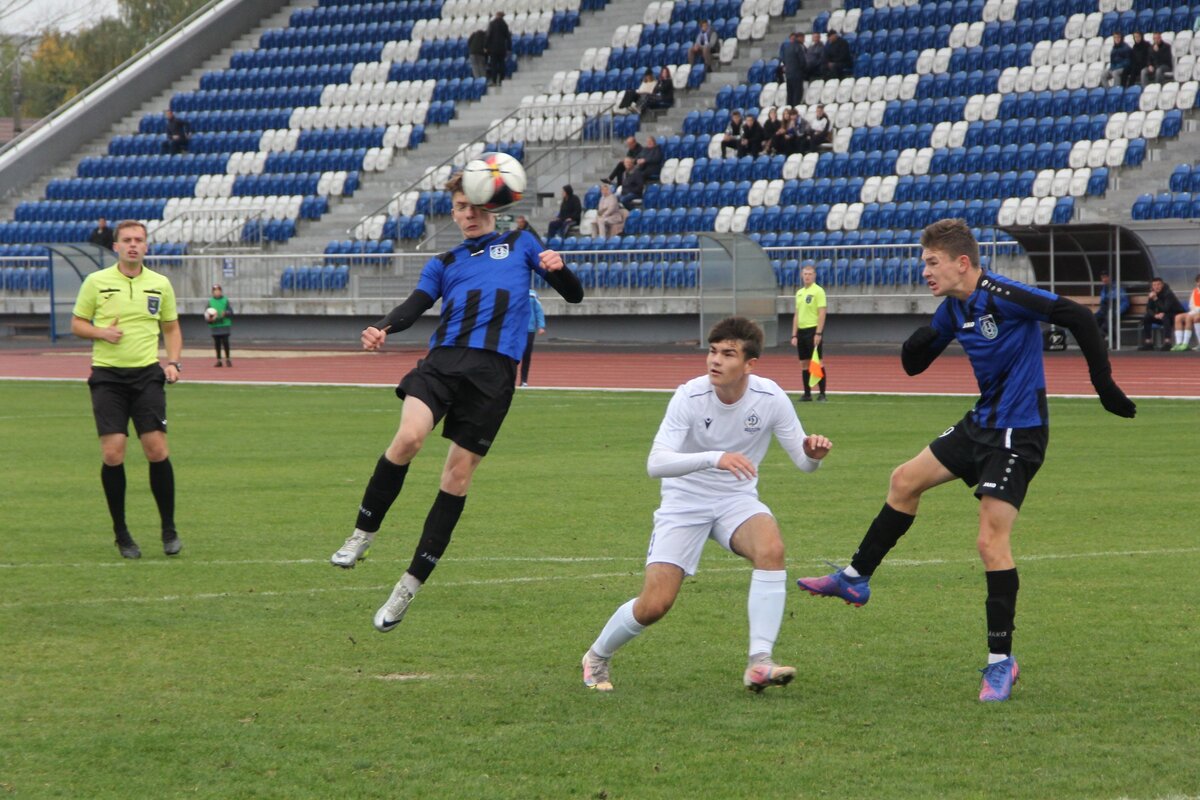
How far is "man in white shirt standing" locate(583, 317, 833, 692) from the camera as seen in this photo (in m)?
6.44

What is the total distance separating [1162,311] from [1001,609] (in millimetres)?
24921

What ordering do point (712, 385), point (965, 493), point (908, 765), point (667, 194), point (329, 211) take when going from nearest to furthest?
point (908, 765)
point (712, 385)
point (965, 493)
point (667, 194)
point (329, 211)

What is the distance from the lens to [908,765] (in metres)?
5.51

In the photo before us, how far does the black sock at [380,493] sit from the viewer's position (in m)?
7.89

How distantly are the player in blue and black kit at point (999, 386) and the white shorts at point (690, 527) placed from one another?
38.5 inches

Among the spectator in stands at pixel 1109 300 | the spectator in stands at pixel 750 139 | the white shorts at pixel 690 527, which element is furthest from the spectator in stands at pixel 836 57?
the white shorts at pixel 690 527

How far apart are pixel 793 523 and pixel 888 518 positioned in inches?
160

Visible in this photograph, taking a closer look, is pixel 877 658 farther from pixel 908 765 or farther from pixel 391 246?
pixel 391 246

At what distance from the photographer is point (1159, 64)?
33.2 m

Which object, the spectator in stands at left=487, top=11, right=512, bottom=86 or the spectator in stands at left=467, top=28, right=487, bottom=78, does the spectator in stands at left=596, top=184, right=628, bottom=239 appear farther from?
the spectator in stands at left=467, top=28, right=487, bottom=78

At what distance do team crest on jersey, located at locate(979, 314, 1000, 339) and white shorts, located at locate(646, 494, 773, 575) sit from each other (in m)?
1.21

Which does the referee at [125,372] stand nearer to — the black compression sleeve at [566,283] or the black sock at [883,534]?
the black compression sleeve at [566,283]

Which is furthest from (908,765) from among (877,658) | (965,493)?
(965,493)

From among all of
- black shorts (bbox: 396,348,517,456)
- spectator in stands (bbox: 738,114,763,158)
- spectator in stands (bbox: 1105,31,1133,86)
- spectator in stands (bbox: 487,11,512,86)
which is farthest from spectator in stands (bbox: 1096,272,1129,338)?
black shorts (bbox: 396,348,517,456)
